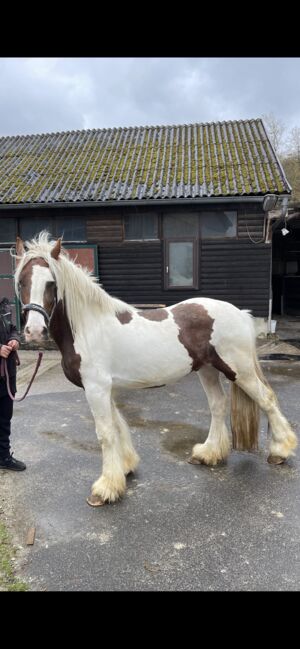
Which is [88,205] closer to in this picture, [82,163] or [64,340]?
[82,163]

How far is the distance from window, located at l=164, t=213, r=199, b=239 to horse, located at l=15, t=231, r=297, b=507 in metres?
6.09

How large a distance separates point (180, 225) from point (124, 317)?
6.46 meters

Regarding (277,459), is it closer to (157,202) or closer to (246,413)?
(246,413)

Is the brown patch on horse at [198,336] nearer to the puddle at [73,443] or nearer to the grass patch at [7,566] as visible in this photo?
the puddle at [73,443]

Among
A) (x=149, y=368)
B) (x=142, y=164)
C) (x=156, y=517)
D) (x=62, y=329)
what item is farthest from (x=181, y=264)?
(x=156, y=517)

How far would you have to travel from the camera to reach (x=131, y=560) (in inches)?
89.0

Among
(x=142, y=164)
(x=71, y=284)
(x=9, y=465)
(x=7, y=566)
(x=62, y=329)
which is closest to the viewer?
(x=7, y=566)

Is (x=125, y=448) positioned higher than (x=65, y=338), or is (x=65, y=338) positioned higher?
(x=65, y=338)

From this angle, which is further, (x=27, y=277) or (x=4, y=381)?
(x=4, y=381)

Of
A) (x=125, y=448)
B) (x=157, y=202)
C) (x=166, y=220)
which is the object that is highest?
(x=157, y=202)

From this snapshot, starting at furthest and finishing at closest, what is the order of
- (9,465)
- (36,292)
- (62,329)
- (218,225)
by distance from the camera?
(218,225), (9,465), (62,329), (36,292)

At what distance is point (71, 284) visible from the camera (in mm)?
2812
